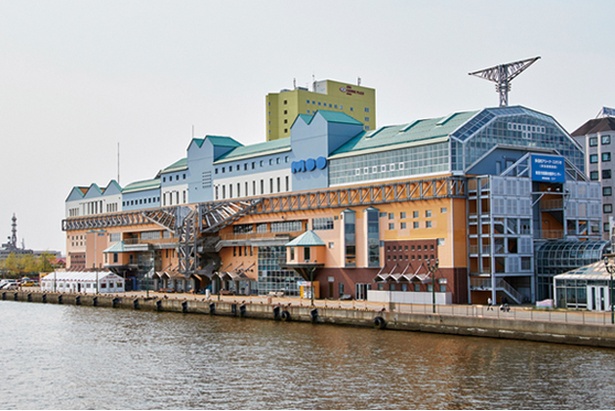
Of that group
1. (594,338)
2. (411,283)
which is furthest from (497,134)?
(594,338)

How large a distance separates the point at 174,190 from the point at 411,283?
2117 inches

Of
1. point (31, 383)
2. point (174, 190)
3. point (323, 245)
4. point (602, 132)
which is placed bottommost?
point (31, 383)

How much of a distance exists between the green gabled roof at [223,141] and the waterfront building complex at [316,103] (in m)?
A: 49.1

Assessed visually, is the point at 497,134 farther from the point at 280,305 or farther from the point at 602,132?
the point at 602,132

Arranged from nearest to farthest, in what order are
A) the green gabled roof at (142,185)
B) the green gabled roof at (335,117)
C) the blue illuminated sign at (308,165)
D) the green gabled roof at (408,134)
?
the green gabled roof at (408,134) → the blue illuminated sign at (308,165) → the green gabled roof at (335,117) → the green gabled roof at (142,185)

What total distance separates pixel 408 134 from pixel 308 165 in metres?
15.4

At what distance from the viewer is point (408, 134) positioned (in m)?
89.6

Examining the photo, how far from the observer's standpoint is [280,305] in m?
85.6

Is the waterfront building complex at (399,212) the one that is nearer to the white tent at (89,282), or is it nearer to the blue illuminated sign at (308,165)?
the blue illuminated sign at (308,165)

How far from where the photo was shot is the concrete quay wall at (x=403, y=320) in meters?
58.7

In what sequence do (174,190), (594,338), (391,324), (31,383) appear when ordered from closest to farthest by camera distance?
(31,383), (594,338), (391,324), (174,190)

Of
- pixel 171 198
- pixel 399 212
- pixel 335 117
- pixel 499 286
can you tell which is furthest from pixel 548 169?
pixel 171 198

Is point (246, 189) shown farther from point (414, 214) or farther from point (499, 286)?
point (499, 286)

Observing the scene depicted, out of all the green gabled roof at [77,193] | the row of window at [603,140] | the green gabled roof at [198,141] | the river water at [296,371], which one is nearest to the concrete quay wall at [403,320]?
the river water at [296,371]
